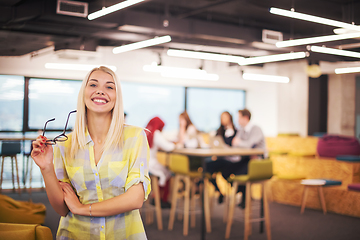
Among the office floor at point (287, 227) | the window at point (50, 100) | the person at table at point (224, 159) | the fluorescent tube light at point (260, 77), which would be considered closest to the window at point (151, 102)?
the window at point (50, 100)

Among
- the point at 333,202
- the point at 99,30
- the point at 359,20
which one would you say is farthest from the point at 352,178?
the point at 99,30

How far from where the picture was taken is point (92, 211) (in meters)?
1.30

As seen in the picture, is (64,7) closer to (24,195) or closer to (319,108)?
(24,195)

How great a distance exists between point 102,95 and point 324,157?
19.4 ft

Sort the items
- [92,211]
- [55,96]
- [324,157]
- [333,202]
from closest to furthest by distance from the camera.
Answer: [92,211] → [333,202] → [324,157] → [55,96]

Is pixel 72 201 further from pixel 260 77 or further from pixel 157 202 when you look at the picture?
pixel 260 77

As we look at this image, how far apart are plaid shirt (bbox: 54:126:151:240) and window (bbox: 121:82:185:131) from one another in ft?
26.6

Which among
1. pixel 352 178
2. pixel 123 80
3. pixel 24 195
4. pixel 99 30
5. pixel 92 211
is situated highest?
pixel 99 30

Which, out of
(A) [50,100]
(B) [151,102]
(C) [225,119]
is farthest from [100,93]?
(B) [151,102]

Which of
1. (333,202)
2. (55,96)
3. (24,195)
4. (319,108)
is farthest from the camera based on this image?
(319,108)

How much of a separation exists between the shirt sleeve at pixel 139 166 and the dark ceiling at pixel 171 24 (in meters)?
4.99

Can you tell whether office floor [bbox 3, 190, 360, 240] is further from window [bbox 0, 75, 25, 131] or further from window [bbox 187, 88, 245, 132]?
window [bbox 187, 88, 245, 132]

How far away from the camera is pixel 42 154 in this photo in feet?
4.19

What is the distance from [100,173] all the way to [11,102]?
761 cm
